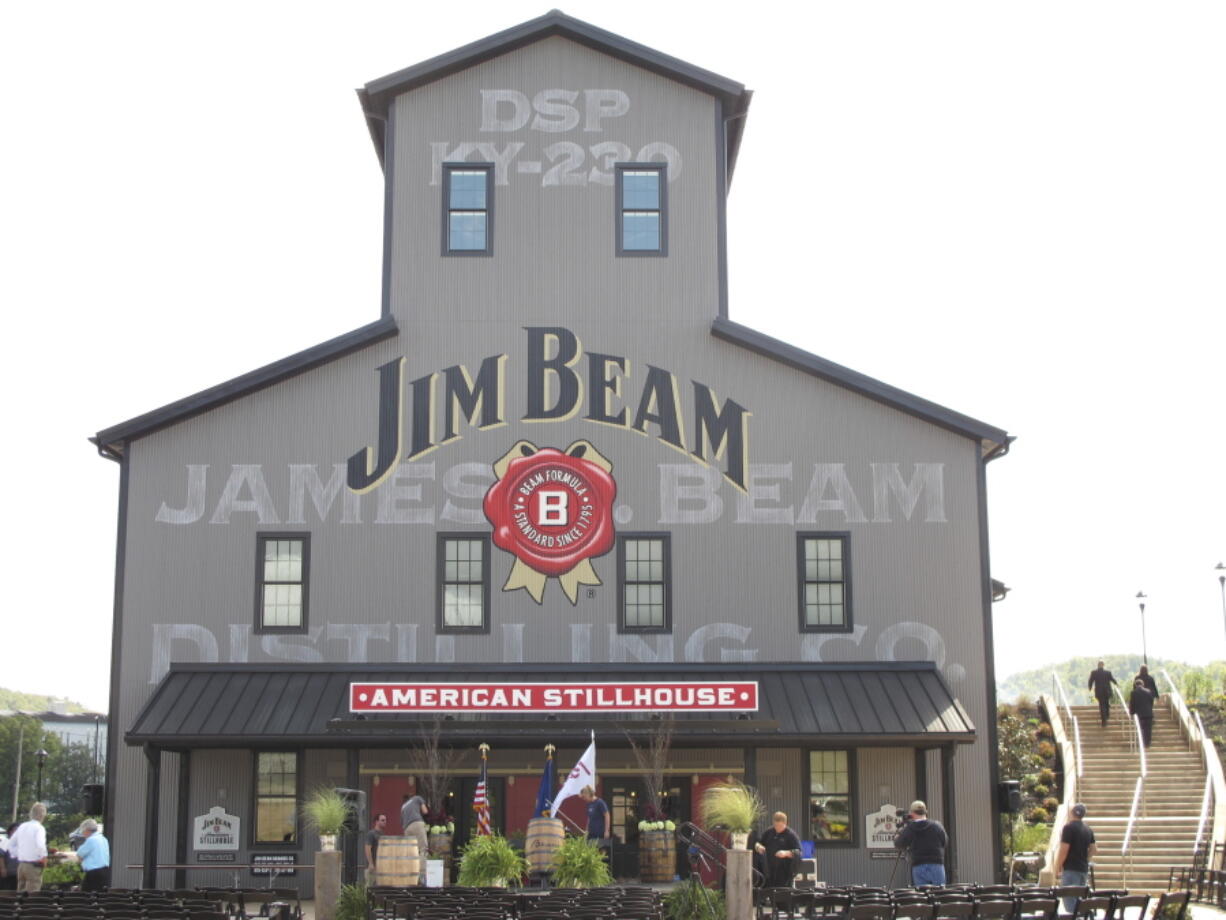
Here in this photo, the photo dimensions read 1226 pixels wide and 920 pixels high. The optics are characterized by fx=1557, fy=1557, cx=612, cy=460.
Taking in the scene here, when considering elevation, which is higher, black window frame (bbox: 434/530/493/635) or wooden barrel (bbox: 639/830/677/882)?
black window frame (bbox: 434/530/493/635)

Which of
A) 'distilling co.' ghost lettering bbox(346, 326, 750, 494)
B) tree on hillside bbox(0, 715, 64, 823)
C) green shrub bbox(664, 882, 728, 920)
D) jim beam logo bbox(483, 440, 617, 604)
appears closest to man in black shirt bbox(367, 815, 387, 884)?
green shrub bbox(664, 882, 728, 920)

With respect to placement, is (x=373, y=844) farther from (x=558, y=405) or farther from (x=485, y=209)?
(x=485, y=209)

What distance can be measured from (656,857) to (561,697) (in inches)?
117

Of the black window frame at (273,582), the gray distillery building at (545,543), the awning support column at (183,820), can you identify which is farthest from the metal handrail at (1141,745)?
the awning support column at (183,820)

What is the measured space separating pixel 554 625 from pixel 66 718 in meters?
93.7

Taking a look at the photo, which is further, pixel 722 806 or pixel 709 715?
pixel 709 715

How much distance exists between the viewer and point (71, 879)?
2644 cm

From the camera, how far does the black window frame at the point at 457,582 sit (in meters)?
27.6

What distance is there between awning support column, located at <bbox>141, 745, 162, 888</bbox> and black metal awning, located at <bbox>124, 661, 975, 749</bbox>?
1.40 ft

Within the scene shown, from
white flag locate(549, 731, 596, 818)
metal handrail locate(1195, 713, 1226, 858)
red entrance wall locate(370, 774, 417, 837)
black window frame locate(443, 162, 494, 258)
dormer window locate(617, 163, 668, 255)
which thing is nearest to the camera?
white flag locate(549, 731, 596, 818)

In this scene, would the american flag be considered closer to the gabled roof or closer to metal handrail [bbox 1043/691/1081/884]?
metal handrail [bbox 1043/691/1081/884]

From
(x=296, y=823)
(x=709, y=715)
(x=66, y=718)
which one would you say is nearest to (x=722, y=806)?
(x=709, y=715)

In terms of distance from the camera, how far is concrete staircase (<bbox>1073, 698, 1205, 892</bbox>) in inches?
1109

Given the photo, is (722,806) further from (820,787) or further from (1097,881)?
(1097,881)
